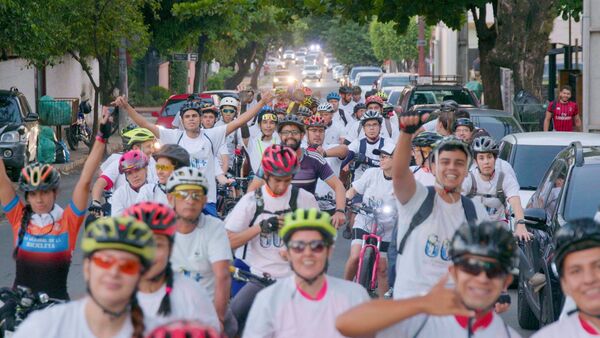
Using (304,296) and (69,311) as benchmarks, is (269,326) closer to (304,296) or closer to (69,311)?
(304,296)

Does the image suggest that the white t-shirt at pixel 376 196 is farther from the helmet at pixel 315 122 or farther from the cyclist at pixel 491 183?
the helmet at pixel 315 122

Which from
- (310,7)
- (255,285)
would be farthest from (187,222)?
(310,7)

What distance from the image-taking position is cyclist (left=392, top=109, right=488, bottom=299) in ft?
21.4

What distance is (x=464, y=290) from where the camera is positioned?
14.9ft

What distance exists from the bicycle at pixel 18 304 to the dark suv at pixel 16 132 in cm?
1521

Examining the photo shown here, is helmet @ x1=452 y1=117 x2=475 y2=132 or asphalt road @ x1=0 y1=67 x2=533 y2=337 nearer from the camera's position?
asphalt road @ x1=0 y1=67 x2=533 y2=337

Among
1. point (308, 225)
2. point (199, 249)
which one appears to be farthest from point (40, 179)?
point (308, 225)

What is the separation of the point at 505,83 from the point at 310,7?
28.8 feet

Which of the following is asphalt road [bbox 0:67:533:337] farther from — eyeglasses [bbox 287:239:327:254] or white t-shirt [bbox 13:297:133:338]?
white t-shirt [bbox 13:297:133:338]

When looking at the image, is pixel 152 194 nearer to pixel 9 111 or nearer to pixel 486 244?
pixel 486 244

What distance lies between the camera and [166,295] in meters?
5.56

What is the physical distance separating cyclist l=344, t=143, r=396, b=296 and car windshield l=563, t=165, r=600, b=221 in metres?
1.72

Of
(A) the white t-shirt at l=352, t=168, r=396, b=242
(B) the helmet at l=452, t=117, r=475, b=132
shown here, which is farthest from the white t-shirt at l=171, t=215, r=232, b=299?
(B) the helmet at l=452, t=117, r=475, b=132

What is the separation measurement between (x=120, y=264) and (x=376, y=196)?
667cm
